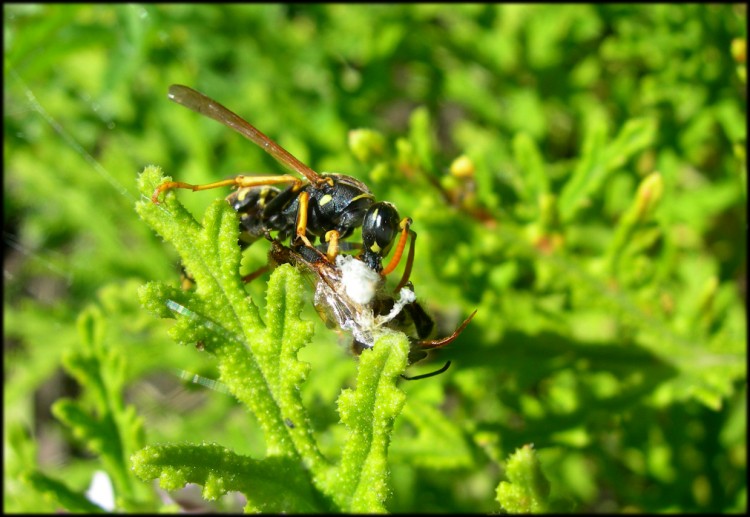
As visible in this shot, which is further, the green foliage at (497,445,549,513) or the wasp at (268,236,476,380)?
the green foliage at (497,445,549,513)

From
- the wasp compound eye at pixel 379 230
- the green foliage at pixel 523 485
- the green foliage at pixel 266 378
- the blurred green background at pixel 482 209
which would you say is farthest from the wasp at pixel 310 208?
the green foliage at pixel 523 485

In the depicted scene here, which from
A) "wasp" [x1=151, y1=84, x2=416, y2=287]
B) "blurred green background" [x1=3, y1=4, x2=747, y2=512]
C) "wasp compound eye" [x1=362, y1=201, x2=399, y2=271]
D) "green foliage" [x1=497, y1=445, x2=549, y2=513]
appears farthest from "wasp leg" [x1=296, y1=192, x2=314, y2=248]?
"green foliage" [x1=497, y1=445, x2=549, y2=513]

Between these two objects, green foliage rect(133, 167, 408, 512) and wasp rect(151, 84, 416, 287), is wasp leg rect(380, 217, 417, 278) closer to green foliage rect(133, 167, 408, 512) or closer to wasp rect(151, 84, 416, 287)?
wasp rect(151, 84, 416, 287)

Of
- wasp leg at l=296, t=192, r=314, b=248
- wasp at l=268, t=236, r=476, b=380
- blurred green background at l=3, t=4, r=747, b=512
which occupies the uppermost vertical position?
wasp leg at l=296, t=192, r=314, b=248

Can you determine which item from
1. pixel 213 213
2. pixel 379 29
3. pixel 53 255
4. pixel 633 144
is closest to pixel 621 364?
pixel 633 144

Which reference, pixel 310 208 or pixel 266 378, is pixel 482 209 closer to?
pixel 310 208

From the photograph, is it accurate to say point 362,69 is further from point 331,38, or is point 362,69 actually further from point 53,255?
point 53,255
